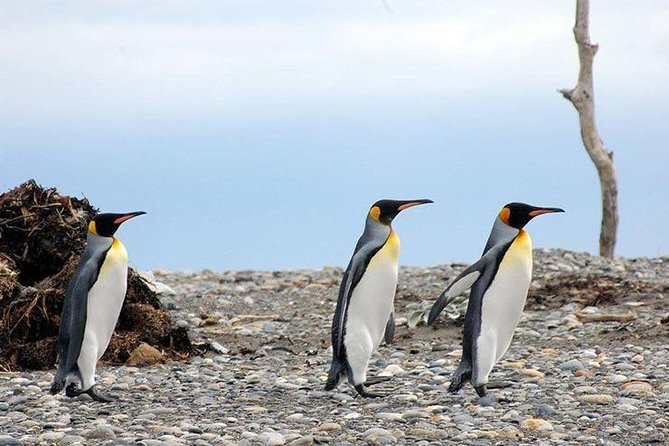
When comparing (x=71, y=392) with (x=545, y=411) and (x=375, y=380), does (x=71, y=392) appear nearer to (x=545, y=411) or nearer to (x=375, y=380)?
(x=375, y=380)

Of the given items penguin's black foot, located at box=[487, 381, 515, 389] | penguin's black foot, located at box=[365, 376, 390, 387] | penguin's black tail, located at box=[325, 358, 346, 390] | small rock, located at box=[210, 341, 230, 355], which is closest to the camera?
penguin's black tail, located at box=[325, 358, 346, 390]

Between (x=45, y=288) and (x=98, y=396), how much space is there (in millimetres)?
2150

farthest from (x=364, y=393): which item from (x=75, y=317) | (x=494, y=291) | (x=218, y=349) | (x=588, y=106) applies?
(x=588, y=106)

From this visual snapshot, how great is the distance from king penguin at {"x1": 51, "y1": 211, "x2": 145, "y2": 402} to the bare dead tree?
32.0ft

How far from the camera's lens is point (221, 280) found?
1534 centimetres

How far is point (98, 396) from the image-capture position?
269 inches

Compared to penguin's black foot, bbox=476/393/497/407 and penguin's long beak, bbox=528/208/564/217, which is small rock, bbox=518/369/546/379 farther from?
penguin's long beak, bbox=528/208/564/217

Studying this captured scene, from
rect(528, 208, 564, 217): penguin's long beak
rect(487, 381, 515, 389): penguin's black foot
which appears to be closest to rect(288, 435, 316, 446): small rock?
rect(487, 381, 515, 389): penguin's black foot

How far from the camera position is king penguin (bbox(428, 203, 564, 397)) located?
6602mm

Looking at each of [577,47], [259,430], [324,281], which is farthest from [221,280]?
[259,430]

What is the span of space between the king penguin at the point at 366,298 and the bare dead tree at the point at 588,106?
929cm

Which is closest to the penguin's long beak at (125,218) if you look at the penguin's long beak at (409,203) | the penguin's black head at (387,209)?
the penguin's black head at (387,209)

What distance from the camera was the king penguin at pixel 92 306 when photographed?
693 cm

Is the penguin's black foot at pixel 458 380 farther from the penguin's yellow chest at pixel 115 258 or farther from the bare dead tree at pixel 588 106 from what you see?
the bare dead tree at pixel 588 106
